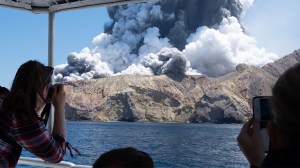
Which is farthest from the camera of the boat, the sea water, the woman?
the sea water

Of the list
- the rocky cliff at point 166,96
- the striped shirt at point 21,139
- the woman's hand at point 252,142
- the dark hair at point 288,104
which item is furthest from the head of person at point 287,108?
the rocky cliff at point 166,96

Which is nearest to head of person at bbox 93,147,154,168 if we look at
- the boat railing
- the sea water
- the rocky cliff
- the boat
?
the boat railing

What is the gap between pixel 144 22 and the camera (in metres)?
55.7

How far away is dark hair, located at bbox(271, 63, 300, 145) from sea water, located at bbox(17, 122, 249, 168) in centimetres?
2989

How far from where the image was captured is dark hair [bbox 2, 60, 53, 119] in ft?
3.74

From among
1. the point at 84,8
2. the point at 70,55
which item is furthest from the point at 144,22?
the point at 84,8

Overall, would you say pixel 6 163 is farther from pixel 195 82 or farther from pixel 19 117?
pixel 195 82

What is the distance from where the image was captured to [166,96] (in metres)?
48.2

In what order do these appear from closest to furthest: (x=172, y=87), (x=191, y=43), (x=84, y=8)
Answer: (x=84, y=8), (x=172, y=87), (x=191, y=43)

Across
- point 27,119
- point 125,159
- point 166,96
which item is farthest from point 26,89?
point 166,96

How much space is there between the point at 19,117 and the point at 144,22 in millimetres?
55198

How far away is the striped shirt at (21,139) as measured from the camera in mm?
1138

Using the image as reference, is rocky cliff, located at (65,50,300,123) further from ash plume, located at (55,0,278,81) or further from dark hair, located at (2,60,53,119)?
dark hair, located at (2,60,53,119)

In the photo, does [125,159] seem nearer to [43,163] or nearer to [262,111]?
[262,111]
